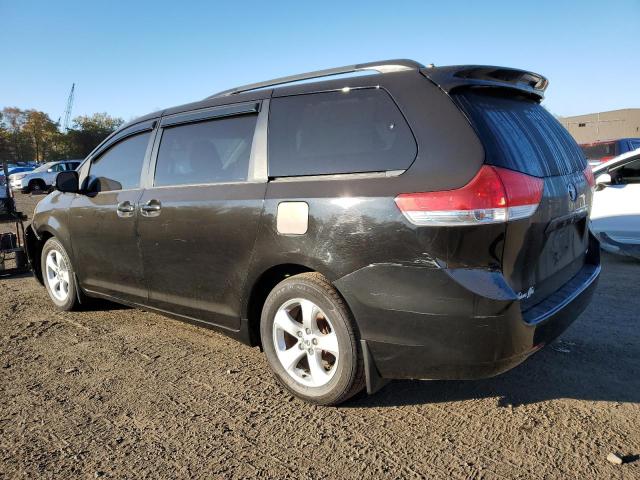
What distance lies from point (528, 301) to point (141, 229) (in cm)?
272

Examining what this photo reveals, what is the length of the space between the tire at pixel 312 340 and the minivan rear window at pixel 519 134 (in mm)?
1101

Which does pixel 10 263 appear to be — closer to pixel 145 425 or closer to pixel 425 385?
pixel 145 425

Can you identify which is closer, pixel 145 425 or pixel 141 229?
pixel 145 425

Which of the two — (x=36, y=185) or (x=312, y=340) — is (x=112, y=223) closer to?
(x=312, y=340)

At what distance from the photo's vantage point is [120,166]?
4.35 metres

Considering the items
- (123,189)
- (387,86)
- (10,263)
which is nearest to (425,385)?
(387,86)

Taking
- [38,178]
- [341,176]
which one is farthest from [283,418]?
[38,178]

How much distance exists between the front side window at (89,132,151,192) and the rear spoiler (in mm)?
2460

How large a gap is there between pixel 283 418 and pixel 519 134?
199cm

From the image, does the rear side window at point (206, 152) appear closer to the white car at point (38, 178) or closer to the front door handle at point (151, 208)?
the front door handle at point (151, 208)

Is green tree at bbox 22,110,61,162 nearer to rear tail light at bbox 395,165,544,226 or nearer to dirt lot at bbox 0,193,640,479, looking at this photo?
dirt lot at bbox 0,193,640,479

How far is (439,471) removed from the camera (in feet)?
7.55

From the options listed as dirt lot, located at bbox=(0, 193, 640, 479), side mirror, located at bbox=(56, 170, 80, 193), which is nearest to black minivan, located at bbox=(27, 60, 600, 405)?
dirt lot, located at bbox=(0, 193, 640, 479)

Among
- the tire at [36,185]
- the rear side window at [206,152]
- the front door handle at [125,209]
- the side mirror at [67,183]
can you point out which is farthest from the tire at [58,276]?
the tire at [36,185]
